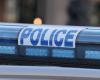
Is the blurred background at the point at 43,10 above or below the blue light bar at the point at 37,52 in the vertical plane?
below

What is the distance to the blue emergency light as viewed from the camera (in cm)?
246

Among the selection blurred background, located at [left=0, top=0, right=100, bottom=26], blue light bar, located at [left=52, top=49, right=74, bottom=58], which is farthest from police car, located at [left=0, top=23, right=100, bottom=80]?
blurred background, located at [left=0, top=0, right=100, bottom=26]

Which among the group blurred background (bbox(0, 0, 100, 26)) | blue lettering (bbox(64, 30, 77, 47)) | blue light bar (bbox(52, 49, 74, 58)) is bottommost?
blurred background (bbox(0, 0, 100, 26))

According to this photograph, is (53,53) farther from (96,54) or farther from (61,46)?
(96,54)

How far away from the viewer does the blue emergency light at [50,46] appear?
246 cm

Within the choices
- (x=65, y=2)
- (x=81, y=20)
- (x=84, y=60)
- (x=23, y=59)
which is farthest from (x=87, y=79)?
(x=65, y=2)

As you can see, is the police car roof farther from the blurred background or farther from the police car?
the blurred background

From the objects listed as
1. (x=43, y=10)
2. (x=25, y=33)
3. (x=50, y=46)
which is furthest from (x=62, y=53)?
(x=43, y=10)

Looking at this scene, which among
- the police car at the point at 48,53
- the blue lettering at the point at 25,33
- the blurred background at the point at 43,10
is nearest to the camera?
the police car at the point at 48,53

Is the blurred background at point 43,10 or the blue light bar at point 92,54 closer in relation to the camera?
the blue light bar at point 92,54

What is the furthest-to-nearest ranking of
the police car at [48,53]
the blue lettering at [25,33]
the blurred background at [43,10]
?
1. the blurred background at [43,10]
2. the blue lettering at [25,33]
3. the police car at [48,53]

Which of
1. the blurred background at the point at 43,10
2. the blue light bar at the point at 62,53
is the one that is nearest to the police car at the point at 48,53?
the blue light bar at the point at 62,53

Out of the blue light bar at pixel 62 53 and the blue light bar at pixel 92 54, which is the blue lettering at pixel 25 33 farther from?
the blue light bar at pixel 92 54

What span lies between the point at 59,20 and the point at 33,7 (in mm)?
869
